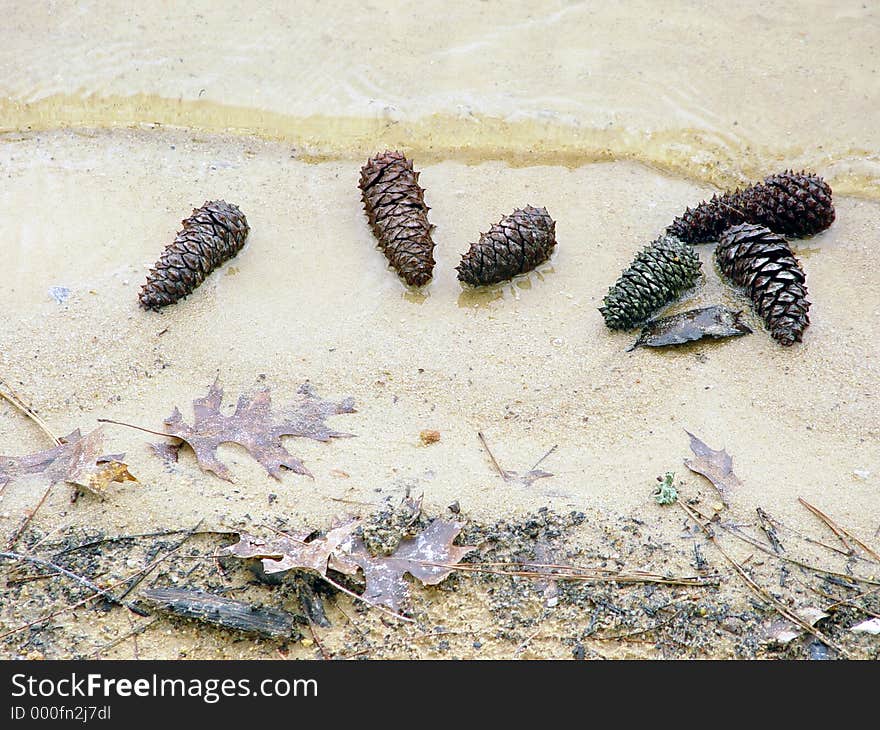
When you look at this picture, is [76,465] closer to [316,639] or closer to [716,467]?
[316,639]

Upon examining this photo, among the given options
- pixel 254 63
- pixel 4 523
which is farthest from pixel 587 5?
pixel 4 523

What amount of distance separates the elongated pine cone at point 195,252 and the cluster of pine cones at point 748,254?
1846 millimetres

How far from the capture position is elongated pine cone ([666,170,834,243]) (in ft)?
13.4

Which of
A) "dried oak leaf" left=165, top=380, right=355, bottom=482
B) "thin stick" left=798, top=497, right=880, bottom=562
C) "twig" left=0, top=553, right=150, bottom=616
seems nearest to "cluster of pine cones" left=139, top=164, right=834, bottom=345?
"dried oak leaf" left=165, top=380, right=355, bottom=482

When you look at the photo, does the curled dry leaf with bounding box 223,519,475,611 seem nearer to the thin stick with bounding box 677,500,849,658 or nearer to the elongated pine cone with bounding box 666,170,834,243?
the thin stick with bounding box 677,500,849,658

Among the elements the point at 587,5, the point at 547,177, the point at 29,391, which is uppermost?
the point at 587,5

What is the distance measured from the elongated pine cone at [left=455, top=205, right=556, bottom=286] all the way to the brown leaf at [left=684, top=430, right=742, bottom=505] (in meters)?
1.25

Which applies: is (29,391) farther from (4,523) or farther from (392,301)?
(392,301)

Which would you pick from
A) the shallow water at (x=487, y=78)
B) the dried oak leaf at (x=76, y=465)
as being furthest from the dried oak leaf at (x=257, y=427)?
the shallow water at (x=487, y=78)

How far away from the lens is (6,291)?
4.02 metres

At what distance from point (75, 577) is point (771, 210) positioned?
3410mm

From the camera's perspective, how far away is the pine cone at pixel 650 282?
3766 millimetres

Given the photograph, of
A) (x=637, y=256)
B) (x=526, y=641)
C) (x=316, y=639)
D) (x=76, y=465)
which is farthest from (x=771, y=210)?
(x=76, y=465)

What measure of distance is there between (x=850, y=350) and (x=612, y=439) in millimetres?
1202
